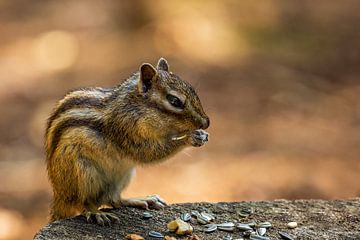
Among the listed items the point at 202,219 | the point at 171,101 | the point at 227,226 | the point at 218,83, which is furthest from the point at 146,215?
the point at 218,83

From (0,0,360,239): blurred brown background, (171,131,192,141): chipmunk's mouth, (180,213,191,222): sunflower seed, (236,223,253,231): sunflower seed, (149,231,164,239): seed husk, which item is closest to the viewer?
(149,231,164,239): seed husk

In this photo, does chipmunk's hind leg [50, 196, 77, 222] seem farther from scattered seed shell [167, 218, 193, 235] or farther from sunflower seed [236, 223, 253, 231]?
sunflower seed [236, 223, 253, 231]

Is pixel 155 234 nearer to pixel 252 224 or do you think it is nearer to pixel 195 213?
pixel 195 213

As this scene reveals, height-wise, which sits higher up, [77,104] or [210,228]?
[77,104]

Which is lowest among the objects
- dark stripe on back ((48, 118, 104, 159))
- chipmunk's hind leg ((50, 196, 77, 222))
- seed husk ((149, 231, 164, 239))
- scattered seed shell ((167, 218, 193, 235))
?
seed husk ((149, 231, 164, 239))

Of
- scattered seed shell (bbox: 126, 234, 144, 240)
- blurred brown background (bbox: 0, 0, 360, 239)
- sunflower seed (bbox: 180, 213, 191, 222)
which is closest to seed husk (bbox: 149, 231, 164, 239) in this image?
scattered seed shell (bbox: 126, 234, 144, 240)

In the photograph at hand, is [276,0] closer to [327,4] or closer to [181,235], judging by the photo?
[327,4]

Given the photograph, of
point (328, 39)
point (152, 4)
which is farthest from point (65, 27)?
point (328, 39)
